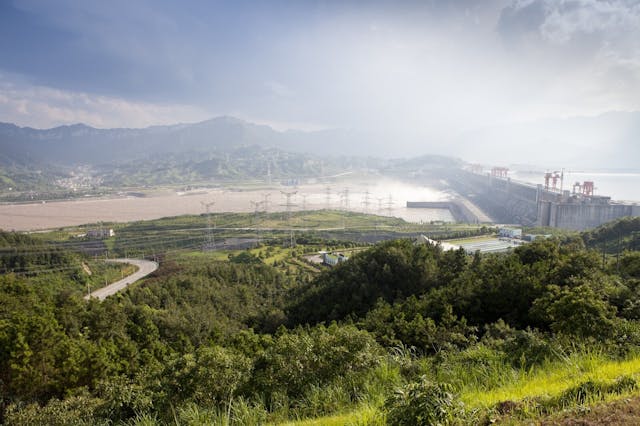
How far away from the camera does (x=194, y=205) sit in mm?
55812

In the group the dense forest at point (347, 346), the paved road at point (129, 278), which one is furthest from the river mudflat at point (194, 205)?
the dense forest at point (347, 346)

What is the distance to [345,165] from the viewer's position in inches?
4594

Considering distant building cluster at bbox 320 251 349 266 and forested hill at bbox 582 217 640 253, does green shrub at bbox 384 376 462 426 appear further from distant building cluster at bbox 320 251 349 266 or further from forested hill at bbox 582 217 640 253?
forested hill at bbox 582 217 640 253

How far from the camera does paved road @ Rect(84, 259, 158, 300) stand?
20406mm

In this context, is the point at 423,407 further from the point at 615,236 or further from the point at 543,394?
the point at 615,236

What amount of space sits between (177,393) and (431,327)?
13.7 feet

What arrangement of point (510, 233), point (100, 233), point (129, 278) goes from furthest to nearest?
point (100, 233) → point (510, 233) → point (129, 278)

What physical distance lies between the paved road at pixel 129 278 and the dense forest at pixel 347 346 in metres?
4.67

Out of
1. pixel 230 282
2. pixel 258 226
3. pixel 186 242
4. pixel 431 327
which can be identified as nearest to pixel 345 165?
pixel 258 226

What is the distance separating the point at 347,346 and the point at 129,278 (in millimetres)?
23613

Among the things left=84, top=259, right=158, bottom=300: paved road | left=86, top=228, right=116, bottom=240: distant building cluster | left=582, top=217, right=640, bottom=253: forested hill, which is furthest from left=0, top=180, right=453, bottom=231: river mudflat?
left=582, top=217, right=640, bottom=253: forested hill

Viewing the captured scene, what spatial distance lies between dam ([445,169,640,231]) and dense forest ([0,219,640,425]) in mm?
29864

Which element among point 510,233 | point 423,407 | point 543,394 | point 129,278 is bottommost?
point 129,278

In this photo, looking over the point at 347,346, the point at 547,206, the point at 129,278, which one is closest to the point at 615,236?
the point at 547,206
